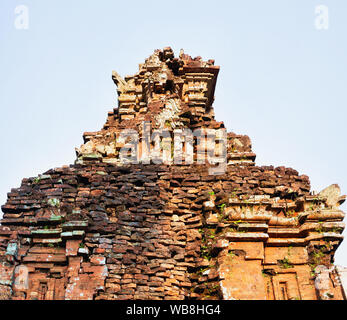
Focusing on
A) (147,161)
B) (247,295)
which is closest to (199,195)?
(147,161)

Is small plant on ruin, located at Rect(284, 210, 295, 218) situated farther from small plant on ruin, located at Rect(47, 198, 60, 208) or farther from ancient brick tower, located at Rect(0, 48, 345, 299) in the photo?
small plant on ruin, located at Rect(47, 198, 60, 208)

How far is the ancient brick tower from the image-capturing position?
24.9 ft

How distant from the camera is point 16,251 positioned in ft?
26.3

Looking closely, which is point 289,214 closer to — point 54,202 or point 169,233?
point 169,233

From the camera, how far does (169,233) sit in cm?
842

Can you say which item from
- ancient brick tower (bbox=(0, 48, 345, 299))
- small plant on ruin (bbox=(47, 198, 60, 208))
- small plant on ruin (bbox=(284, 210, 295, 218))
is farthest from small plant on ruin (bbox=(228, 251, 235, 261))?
small plant on ruin (bbox=(47, 198, 60, 208))

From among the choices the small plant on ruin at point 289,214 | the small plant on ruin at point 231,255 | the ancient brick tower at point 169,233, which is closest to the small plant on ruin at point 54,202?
the ancient brick tower at point 169,233

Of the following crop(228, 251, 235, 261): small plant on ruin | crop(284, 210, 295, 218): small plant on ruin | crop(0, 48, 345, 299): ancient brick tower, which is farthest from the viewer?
crop(284, 210, 295, 218): small plant on ruin

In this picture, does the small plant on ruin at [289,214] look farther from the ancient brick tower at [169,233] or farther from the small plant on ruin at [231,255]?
the small plant on ruin at [231,255]

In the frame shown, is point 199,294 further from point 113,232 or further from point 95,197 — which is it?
point 95,197

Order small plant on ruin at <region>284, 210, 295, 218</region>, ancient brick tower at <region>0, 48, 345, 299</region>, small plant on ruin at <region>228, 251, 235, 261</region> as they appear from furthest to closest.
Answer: small plant on ruin at <region>284, 210, 295, 218</region> < small plant on ruin at <region>228, 251, 235, 261</region> < ancient brick tower at <region>0, 48, 345, 299</region>

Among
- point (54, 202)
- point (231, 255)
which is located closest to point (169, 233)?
point (231, 255)

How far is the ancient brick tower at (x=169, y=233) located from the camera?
760 centimetres
